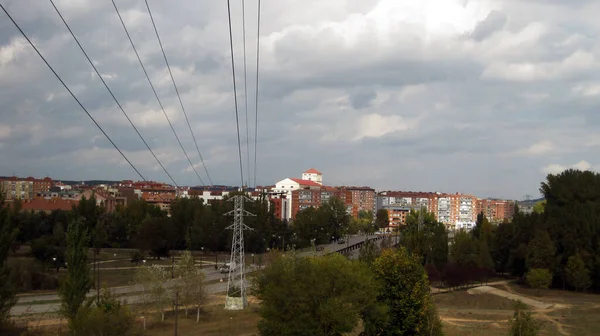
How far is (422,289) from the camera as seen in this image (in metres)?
32.8

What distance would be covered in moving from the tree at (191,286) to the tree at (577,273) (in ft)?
132

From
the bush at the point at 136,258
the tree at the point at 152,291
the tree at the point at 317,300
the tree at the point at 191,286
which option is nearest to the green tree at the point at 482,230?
the bush at the point at 136,258

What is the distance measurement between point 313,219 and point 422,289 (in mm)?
87703

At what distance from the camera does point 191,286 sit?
4669 cm

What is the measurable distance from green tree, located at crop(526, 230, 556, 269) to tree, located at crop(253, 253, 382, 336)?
4148 cm

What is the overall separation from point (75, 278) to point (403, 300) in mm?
17926

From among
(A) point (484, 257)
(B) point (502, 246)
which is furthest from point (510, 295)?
(B) point (502, 246)

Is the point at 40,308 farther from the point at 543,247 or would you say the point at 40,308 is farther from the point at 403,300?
the point at 543,247

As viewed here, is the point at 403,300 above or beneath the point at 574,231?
beneath

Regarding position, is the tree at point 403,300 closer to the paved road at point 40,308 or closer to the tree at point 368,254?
the tree at point 368,254

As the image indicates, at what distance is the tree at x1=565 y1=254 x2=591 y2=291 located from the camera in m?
62.9

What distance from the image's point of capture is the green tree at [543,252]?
66.0 metres

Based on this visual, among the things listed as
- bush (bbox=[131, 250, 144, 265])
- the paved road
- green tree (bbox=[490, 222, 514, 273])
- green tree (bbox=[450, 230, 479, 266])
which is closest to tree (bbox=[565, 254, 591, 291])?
green tree (bbox=[490, 222, 514, 273])

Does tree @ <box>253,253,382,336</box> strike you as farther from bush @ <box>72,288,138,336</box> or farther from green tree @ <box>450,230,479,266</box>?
green tree @ <box>450,230,479,266</box>
